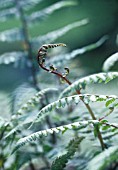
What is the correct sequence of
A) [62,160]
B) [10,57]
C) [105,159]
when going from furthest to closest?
[10,57] → [62,160] → [105,159]

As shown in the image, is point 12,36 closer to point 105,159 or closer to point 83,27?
point 105,159

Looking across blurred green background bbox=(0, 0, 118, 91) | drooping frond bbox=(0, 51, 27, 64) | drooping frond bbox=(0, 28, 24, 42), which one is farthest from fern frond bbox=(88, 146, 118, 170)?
blurred green background bbox=(0, 0, 118, 91)

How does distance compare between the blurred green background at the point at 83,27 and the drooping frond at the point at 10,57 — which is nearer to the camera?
the drooping frond at the point at 10,57

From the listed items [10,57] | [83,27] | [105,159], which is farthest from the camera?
[83,27]

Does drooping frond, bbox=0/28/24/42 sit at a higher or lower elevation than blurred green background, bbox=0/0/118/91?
lower

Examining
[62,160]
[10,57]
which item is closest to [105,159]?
[62,160]

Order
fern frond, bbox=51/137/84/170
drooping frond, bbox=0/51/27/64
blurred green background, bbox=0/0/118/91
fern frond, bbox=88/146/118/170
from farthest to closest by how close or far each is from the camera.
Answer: blurred green background, bbox=0/0/118/91
drooping frond, bbox=0/51/27/64
fern frond, bbox=51/137/84/170
fern frond, bbox=88/146/118/170

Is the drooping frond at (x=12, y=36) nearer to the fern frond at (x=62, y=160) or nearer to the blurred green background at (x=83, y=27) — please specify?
the fern frond at (x=62, y=160)

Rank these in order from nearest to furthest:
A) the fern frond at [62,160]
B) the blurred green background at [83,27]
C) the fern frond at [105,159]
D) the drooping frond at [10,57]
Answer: the fern frond at [105,159]
the fern frond at [62,160]
the drooping frond at [10,57]
the blurred green background at [83,27]

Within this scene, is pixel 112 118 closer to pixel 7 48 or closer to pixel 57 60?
pixel 57 60

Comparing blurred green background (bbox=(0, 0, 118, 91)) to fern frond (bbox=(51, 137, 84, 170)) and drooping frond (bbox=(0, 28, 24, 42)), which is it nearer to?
drooping frond (bbox=(0, 28, 24, 42))

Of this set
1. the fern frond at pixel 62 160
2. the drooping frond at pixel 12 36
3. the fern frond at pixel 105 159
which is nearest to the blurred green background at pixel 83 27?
the drooping frond at pixel 12 36
